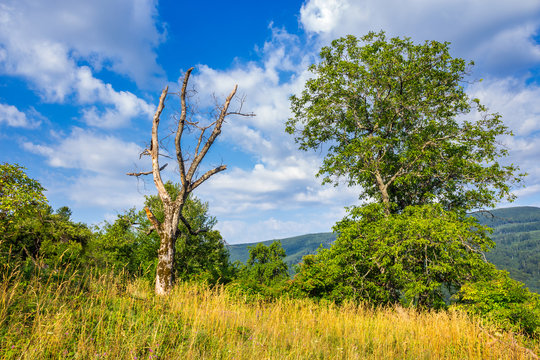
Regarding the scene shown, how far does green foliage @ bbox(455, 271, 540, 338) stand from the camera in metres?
7.75

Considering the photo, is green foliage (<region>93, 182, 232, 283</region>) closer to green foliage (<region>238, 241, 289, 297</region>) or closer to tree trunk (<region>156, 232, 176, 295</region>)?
green foliage (<region>238, 241, 289, 297</region>)

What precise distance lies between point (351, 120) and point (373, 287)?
8644 millimetres

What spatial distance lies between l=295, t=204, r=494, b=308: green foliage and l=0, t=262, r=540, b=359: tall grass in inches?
170

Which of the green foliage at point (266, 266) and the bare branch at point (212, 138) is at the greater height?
the bare branch at point (212, 138)

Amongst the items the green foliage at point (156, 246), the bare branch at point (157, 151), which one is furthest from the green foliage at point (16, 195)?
the green foliage at point (156, 246)

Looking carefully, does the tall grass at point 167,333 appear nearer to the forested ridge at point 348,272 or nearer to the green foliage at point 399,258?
the forested ridge at point 348,272

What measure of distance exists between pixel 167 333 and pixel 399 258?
971cm

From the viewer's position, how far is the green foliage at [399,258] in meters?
10.8

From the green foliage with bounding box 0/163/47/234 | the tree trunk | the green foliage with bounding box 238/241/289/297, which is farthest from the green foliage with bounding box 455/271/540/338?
the green foliage with bounding box 0/163/47/234

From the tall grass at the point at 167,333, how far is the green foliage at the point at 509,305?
1.90 meters

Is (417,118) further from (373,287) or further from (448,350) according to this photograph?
(448,350)

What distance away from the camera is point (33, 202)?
34.6ft

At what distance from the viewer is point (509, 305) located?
26.5 ft

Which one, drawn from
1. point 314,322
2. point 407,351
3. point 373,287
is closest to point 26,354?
point 314,322
